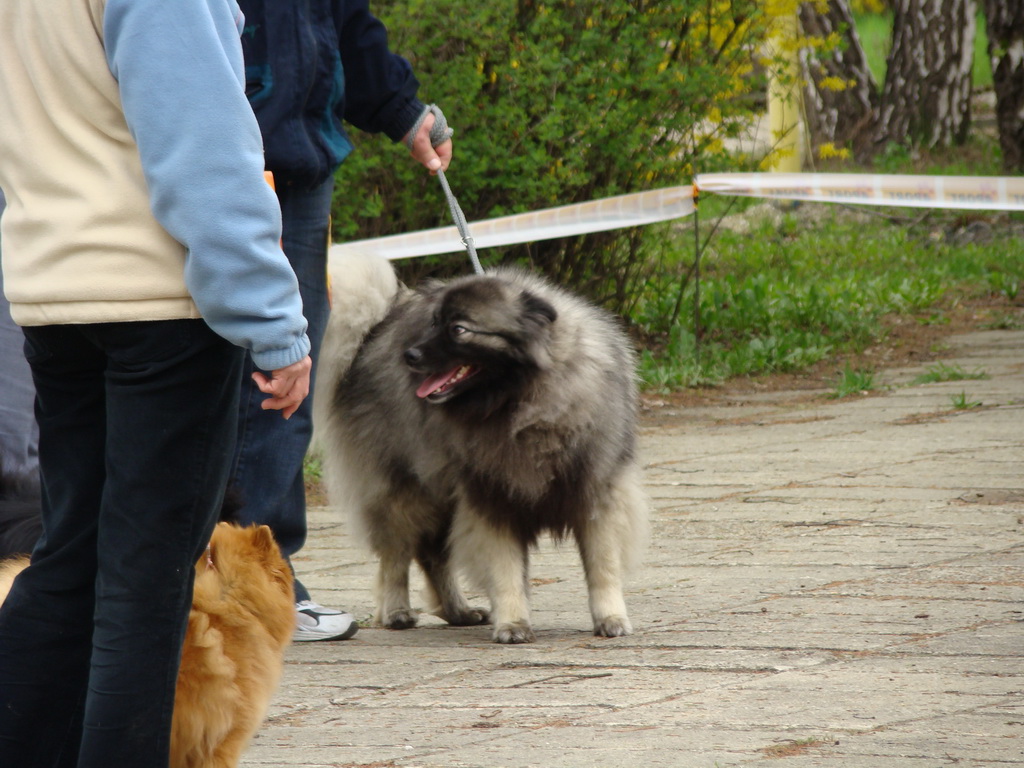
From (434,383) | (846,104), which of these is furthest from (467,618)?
(846,104)

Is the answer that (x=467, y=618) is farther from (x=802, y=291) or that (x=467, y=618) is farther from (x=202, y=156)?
(x=802, y=291)

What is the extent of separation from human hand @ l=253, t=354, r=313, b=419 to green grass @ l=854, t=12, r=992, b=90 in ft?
66.9

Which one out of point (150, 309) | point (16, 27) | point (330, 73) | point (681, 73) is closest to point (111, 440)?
point (150, 309)

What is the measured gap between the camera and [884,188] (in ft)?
27.5

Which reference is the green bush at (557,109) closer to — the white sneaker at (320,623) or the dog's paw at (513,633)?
the white sneaker at (320,623)

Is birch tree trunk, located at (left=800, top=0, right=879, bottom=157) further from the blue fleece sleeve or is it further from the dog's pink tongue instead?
the blue fleece sleeve

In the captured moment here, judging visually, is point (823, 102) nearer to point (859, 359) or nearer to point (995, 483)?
point (859, 359)

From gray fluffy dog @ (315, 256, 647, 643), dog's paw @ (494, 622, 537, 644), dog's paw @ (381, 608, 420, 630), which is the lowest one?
dog's paw @ (381, 608, 420, 630)

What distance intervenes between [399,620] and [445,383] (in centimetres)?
91

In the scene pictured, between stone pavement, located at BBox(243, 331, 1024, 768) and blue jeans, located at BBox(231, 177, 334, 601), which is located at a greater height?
blue jeans, located at BBox(231, 177, 334, 601)

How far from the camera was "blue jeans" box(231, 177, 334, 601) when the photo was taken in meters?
3.98

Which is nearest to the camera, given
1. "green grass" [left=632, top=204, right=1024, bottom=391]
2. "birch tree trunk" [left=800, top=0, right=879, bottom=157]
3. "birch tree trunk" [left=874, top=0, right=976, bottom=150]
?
"green grass" [left=632, top=204, right=1024, bottom=391]

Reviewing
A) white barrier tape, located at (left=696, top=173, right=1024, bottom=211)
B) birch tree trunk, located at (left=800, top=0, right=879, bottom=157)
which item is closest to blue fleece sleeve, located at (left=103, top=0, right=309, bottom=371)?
white barrier tape, located at (left=696, top=173, right=1024, bottom=211)

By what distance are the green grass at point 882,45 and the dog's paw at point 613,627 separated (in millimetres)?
18625
